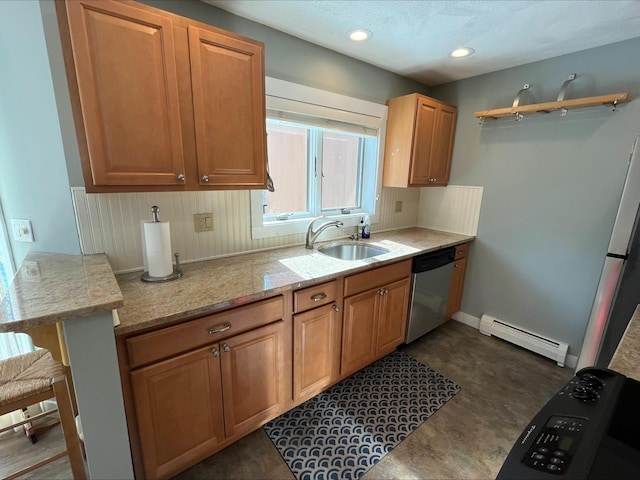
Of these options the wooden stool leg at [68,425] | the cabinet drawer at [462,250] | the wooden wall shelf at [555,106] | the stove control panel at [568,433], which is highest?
the wooden wall shelf at [555,106]

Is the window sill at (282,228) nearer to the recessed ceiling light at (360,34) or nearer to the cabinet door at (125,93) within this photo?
the cabinet door at (125,93)

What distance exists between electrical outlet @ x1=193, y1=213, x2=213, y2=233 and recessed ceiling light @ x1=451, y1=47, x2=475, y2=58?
2064 millimetres

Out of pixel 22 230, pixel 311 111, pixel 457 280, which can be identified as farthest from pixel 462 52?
pixel 22 230

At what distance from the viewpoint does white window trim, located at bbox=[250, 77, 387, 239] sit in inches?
75.1

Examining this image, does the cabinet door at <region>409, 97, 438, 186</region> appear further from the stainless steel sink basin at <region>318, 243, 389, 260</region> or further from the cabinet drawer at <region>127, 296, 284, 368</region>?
the cabinet drawer at <region>127, 296, 284, 368</region>

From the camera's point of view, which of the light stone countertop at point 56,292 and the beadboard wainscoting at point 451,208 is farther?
the beadboard wainscoting at point 451,208

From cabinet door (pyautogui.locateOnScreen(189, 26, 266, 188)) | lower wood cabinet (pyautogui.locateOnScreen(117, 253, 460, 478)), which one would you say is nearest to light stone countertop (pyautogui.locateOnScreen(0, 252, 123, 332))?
lower wood cabinet (pyautogui.locateOnScreen(117, 253, 460, 478))

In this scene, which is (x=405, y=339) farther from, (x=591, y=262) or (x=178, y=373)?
(x=178, y=373)

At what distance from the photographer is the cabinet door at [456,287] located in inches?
108

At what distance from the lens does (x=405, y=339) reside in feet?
7.78

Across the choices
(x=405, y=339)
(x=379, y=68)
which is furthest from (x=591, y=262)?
(x=379, y=68)

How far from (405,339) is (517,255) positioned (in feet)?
4.05

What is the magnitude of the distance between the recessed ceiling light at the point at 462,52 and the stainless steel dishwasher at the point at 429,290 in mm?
1487

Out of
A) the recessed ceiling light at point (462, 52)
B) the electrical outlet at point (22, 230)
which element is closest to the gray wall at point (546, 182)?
the recessed ceiling light at point (462, 52)
